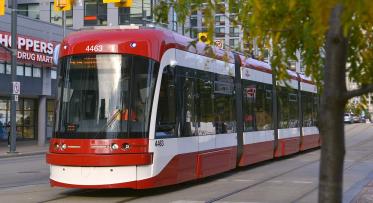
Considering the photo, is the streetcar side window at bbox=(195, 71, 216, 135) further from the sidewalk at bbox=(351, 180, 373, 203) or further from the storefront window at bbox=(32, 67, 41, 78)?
the storefront window at bbox=(32, 67, 41, 78)

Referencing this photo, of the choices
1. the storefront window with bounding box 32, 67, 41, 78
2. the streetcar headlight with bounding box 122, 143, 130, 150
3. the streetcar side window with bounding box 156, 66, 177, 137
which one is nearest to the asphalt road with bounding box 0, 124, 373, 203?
the streetcar headlight with bounding box 122, 143, 130, 150

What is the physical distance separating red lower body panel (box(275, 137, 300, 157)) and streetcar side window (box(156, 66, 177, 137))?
8870mm

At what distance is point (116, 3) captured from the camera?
57.0 feet

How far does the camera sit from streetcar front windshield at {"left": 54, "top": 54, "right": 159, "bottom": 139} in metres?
11.4

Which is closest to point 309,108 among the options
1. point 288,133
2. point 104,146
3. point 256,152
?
point 288,133

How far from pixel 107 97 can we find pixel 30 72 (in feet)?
79.9

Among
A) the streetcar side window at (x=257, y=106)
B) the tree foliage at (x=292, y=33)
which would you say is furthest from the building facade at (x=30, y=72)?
the tree foliage at (x=292, y=33)

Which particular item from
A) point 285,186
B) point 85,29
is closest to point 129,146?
point 85,29

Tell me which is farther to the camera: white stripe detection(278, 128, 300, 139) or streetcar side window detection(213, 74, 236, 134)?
white stripe detection(278, 128, 300, 139)

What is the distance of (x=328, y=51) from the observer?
3711mm

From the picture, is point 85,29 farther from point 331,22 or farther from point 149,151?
point 331,22

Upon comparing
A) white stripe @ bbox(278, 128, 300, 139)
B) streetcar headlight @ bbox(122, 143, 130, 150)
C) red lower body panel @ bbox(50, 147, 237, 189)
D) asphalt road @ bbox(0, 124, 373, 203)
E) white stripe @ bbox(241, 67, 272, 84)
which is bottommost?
asphalt road @ bbox(0, 124, 373, 203)

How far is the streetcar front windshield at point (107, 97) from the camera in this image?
1136cm

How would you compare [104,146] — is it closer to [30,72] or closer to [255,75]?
[255,75]
